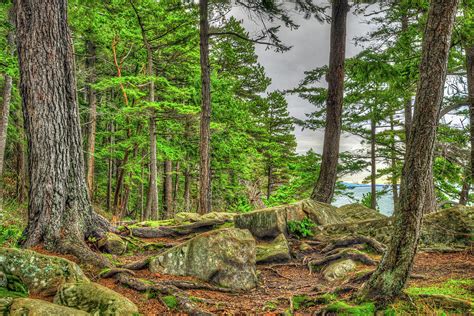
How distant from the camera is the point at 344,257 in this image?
6402 millimetres

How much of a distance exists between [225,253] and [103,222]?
2.88m

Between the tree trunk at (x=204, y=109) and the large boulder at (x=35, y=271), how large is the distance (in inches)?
281

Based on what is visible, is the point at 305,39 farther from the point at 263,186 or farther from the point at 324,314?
the point at 263,186

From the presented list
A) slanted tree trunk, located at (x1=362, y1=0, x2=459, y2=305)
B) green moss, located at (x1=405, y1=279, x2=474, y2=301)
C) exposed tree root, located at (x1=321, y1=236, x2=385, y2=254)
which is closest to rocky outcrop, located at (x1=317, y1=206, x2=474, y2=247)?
exposed tree root, located at (x1=321, y1=236, x2=385, y2=254)

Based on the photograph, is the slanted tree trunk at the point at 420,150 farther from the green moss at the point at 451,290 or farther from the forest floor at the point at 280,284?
the forest floor at the point at 280,284

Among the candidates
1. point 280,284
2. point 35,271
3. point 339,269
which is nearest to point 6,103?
point 35,271

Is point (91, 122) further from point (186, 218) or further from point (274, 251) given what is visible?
point (274, 251)

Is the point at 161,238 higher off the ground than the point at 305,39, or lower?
lower

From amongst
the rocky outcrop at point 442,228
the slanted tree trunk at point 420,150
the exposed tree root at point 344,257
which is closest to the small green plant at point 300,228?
the rocky outcrop at point 442,228

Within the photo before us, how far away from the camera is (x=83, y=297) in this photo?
3258 mm

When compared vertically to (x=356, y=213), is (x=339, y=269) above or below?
below

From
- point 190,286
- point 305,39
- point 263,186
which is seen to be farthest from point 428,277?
point 263,186

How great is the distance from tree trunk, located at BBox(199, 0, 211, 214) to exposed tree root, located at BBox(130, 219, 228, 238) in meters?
2.19

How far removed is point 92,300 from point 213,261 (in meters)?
2.49
